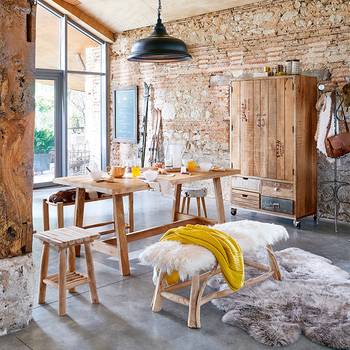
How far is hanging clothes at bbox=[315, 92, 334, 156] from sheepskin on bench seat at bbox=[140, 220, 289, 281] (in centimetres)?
242

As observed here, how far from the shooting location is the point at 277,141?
6.15 m

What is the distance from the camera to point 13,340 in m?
2.99

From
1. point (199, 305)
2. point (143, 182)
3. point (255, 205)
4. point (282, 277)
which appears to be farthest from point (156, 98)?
point (199, 305)

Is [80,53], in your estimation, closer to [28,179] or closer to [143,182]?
[143,182]

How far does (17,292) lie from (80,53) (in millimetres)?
7336

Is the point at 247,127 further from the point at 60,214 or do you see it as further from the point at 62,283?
the point at 62,283

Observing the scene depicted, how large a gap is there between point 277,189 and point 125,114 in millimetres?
4500

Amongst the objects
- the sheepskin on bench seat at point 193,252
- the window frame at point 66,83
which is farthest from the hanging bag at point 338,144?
the window frame at point 66,83

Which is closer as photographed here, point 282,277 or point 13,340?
point 13,340

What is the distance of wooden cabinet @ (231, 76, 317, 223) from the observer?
6.01m

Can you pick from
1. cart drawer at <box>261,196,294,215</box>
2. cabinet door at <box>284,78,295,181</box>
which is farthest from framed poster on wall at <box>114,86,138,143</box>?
cabinet door at <box>284,78,295,181</box>

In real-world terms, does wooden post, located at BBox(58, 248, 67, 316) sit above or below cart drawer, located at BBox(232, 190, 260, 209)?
below

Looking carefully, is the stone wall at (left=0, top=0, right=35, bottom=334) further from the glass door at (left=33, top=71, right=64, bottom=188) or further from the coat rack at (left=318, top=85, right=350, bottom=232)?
the glass door at (left=33, top=71, right=64, bottom=188)

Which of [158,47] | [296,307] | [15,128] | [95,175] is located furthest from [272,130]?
[15,128]
